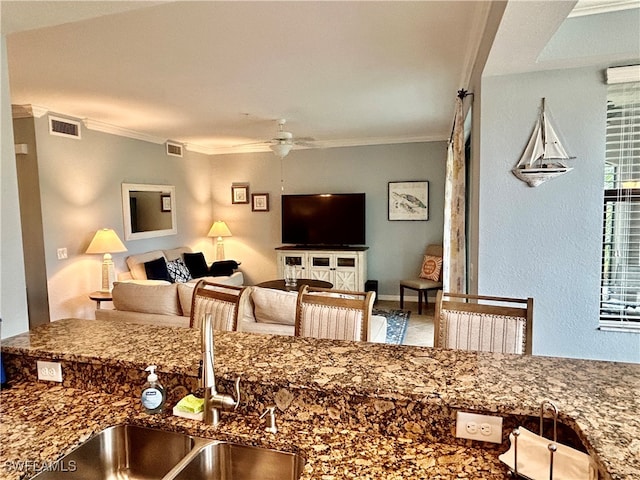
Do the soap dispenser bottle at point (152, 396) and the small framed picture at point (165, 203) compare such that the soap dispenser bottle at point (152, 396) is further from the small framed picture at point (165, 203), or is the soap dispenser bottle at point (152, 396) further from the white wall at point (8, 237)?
the small framed picture at point (165, 203)

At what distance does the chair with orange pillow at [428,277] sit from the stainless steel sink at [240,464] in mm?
4686

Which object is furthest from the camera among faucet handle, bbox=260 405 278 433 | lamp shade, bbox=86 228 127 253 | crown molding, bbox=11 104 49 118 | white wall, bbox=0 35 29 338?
lamp shade, bbox=86 228 127 253

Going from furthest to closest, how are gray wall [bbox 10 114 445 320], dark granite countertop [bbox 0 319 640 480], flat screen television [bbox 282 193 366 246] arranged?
flat screen television [bbox 282 193 366 246]
gray wall [bbox 10 114 445 320]
dark granite countertop [bbox 0 319 640 480]

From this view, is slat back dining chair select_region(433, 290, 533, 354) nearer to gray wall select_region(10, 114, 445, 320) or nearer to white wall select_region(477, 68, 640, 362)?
white wall select_region(477, 68, 640, 362)

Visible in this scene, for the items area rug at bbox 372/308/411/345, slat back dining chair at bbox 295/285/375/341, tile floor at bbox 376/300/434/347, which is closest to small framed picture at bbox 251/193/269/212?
tile floor at bbox 376/300/434/347

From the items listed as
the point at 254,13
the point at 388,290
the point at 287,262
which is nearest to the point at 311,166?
the point at 287,262

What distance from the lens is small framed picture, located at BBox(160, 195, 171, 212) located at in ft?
20.0

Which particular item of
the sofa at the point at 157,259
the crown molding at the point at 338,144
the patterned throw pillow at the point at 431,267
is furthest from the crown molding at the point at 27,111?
the patterned throw pillow at the point at 431,267

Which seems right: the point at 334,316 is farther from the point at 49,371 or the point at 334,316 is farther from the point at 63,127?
the point at 63,127

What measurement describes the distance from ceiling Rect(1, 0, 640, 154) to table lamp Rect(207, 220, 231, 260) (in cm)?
238

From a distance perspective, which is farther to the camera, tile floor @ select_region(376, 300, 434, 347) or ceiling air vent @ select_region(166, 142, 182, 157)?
ceiling air vent @ select_region(166, 142, 182, 157)

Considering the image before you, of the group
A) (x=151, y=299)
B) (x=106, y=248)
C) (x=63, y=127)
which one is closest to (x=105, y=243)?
(x=106, y=248)

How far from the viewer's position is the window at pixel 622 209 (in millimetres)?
2488

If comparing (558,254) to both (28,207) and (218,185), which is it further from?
(218,185)
